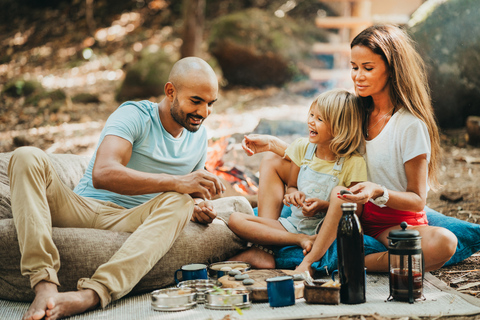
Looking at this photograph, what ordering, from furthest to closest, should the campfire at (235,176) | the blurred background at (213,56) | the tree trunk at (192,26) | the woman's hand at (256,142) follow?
the tree trunk at (192,26)
the blurred background at (213,56)
the campfire at (235,176)
the woman's hand at (256,142)

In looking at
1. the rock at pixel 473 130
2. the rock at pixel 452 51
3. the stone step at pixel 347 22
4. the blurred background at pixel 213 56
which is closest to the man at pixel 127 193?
the blurred background at pixel 213 56

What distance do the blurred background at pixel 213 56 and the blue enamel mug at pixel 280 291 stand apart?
347cm

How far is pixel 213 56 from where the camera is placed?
11328mm

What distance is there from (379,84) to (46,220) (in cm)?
222

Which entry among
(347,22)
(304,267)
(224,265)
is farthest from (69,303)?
(347,22)

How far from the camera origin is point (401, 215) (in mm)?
3352

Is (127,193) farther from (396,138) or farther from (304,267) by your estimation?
(396,138)

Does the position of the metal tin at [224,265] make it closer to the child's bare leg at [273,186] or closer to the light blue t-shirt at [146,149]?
the child's bare leg at [273,186]

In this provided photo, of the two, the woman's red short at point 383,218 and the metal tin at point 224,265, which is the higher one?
the woman's red short at point 383,218

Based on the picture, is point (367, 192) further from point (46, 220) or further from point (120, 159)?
point (46, 220)

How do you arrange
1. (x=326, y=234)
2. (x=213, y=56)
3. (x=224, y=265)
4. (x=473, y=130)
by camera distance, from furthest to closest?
(x=213, y=56) < (x=473, y=130) < (x=224, y=265) < (x=326, y=234)

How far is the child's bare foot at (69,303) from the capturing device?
2537 mm

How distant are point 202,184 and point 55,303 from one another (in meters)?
1.05

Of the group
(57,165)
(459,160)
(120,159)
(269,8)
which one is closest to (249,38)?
(269,8)
